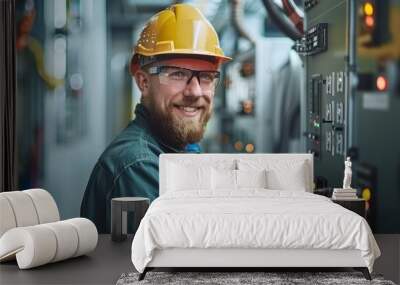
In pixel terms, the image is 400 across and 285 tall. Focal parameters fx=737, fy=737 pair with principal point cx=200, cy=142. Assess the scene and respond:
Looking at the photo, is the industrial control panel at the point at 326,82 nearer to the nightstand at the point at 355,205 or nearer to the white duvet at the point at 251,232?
the nightstand at the point at 355,205

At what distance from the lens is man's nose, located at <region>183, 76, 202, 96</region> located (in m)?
7.65

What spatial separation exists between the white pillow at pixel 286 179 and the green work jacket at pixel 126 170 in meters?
1.22

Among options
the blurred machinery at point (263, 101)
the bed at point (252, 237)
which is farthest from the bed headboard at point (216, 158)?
the bed at point (252, 237)

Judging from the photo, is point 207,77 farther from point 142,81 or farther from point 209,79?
point 142,81

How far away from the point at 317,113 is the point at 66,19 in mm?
2807

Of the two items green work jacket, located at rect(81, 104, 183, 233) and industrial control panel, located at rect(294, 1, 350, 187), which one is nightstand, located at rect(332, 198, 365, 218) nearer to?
industrial control panel, located at rect(294, 1, 350, 187)

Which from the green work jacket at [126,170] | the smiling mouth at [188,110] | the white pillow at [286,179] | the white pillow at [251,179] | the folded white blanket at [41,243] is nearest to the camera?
the folded white blanket at [41,243]

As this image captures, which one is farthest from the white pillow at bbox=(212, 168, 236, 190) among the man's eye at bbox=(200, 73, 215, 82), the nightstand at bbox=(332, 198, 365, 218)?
the man's eye at bbox=(200, 73, 215, 82)

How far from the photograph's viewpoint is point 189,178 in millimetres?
6973

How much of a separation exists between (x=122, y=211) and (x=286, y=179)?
1.58 metres

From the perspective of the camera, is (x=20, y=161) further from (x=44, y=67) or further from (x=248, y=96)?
(x=248, y=96)

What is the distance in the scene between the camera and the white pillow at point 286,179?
693 centimetres

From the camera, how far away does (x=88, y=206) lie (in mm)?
7734

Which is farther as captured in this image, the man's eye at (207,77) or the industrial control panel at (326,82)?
the man's eye at (207,77)
